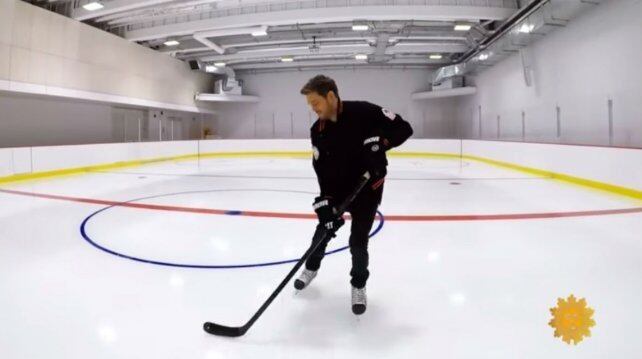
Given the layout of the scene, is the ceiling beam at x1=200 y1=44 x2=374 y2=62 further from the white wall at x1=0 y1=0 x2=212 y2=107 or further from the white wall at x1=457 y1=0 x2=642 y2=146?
the white wall at x1=457 y1=0 x2=642 y2=146

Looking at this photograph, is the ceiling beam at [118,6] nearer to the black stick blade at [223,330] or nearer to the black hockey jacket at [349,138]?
the black hockey jacket at [349,138]

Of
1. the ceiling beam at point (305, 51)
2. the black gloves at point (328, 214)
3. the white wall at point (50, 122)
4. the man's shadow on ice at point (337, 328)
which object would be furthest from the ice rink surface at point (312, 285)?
the ceiling beam at point (305, 51)

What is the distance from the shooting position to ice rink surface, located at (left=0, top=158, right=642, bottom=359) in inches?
59.7

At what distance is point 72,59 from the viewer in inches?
370

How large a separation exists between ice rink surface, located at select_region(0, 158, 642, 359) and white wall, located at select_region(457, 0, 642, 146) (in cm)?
307

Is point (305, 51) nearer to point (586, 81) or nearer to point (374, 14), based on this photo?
point (374, 14)

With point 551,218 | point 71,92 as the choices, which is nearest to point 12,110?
point 71,92

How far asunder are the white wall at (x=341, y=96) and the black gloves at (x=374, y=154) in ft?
49.7

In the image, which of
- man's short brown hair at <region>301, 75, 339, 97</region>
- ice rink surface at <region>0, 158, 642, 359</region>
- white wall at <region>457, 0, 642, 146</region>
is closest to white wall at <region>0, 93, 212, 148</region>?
ice rink surface at <region>0, 158, 642, 359</region>

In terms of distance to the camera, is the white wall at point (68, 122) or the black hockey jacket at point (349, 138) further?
the white wall at point (68, 122)

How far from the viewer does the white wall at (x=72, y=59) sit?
26.0 ft

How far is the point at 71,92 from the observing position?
9438 mm

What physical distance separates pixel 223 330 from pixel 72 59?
10.6 m

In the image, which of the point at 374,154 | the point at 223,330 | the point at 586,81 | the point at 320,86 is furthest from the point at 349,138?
the point at 586,81
